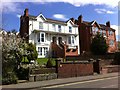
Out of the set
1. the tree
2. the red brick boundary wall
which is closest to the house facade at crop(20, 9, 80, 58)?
the tree

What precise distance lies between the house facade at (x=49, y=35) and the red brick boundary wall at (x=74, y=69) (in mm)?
19355

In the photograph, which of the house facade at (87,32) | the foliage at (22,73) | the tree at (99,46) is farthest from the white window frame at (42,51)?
the foliage at (22,73)

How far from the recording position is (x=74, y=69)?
27781mm

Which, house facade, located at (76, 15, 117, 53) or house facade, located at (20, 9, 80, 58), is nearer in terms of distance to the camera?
house facade, located at (20, 9, 80, 58)

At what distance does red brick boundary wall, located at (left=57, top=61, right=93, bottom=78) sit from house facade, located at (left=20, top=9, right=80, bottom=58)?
63.5 feet

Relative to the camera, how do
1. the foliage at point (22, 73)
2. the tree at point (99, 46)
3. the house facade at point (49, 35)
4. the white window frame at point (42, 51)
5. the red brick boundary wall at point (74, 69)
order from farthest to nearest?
1. the tree at point (99, 46)
2. the white window frame at point (42, 51)
3. the house facade at point (49, 35)
4. the red brick boundary wall at point (74, 69)
5. the foliage at point (22, 73)

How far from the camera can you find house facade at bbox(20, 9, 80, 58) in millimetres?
48750

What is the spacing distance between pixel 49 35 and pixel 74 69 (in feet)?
82.1

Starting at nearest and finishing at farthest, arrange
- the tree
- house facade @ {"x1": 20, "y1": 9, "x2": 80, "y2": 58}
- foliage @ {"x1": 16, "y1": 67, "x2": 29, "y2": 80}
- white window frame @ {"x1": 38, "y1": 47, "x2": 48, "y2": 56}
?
foliage @ {"x1": 16, "y1": 67, "x2": 29, "y2": 80}
house facade @ {"x1": 20, "y1": 9, "x2": 80, "y2": 58}
white window frame @ {"x1": 38, "y1": 47, "x2": 48, "y2": 56}
the tree

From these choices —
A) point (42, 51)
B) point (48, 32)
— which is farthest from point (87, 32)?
point (42, 51)

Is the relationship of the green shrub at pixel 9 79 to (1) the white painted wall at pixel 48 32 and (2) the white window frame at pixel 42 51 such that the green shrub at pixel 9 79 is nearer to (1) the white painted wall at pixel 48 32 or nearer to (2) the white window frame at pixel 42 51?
(1) the white painted wall at pixel 48 32

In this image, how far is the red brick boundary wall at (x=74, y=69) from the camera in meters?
26.1

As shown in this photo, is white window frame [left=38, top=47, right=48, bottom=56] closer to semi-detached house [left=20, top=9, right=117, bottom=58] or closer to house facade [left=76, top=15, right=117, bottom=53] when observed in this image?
semi-detached house [left=20, top=9, right=117, bottom=58]

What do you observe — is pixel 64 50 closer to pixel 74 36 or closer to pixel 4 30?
pixel 74 36
